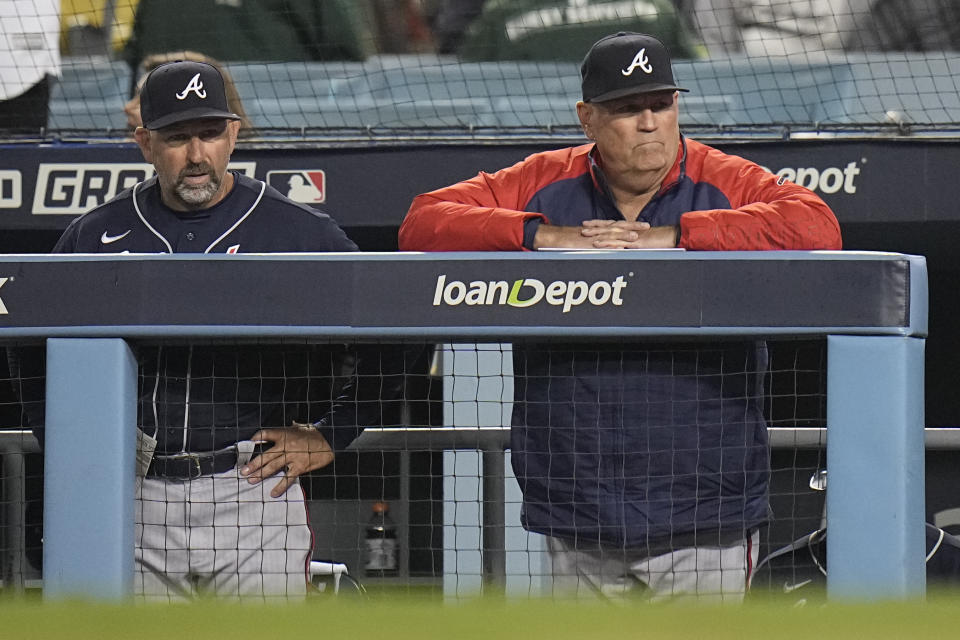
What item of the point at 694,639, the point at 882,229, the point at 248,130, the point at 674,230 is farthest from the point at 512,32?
the point at 694,639

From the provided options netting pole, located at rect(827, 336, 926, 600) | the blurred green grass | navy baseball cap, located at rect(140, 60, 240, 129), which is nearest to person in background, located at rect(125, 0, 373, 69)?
navy baseball cap, located at rect(140, 60, 240, 129)

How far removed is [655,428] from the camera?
2.46 metres

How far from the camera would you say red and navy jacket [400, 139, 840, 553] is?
2424 millimetres

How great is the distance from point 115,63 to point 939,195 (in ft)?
10.2

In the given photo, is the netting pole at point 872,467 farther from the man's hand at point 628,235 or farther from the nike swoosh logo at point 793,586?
the man's hand at point 628,235

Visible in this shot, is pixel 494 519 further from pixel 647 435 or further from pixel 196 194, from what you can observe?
pixel 196 194

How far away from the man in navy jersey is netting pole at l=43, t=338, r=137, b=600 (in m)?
0.15

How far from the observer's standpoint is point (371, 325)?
2256 mm

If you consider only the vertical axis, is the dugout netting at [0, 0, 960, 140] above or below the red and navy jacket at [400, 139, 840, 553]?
above

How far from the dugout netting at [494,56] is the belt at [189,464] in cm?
285

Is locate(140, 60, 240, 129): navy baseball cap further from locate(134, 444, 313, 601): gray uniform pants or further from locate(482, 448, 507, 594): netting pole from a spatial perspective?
locate(482, 448, 507, 594): netting pole

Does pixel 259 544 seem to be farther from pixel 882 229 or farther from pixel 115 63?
pixel 115 63

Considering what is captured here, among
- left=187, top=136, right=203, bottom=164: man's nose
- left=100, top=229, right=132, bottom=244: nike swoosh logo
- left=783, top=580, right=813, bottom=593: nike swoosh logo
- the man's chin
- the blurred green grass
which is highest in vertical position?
left=187, top=136, right=203, bottom=164: man's nose

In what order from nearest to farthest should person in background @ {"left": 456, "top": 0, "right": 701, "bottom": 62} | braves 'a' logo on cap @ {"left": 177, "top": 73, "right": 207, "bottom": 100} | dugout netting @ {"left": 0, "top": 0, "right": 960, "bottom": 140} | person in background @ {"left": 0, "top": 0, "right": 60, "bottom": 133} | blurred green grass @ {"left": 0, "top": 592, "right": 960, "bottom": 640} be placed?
blurred green grass @ {"left": 0, "top": 592, "right": 960, "bottom": 640} → braves 'a' logo on cap @ {"left": 177, "top": 73, "right": 207, "bottom": 100} → person in background @ {"left": 0, "top": 0, "right": 60, "bottom": 133} → dugout netting @ {"left": 0, "top": 0, "right": 960, "bottom": 140} → person in background @ {"left": 456, "top": 0, "right": 701, "bottom": 62}
